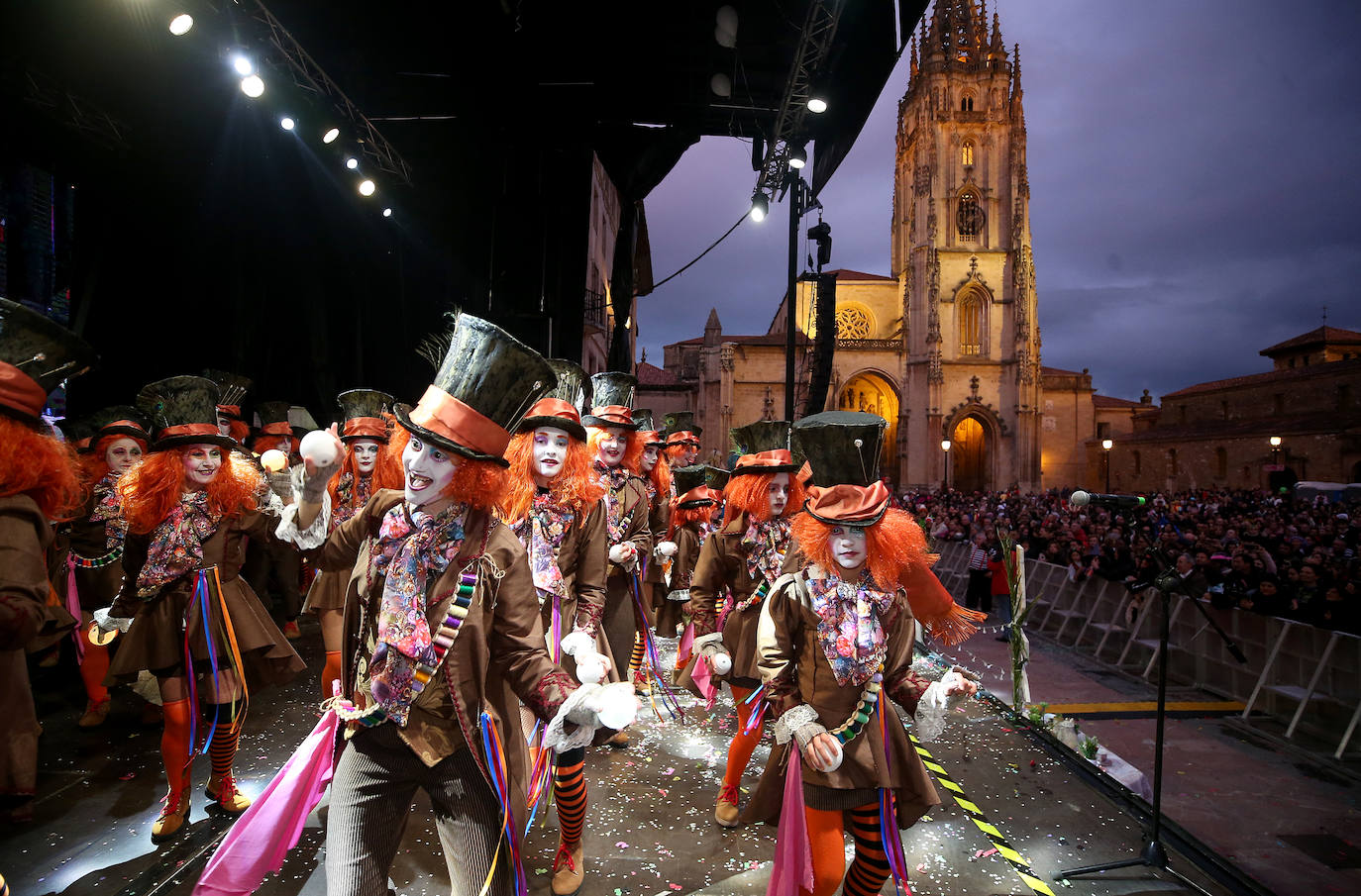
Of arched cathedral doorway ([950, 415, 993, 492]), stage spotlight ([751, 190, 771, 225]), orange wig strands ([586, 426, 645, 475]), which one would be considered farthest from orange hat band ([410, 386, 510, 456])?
arched cathedral doorway ([950, 415, 993, 492])

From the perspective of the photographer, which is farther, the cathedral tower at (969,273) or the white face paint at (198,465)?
the cathedral tower at (969,273)

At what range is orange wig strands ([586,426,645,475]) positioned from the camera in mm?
4621

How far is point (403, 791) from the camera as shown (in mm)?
2068

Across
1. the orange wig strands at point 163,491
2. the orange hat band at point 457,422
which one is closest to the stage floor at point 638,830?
the orange wig strands at point 163,491

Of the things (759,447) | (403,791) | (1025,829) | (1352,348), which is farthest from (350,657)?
(1352,348)

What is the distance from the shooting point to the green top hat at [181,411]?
11.0 ft

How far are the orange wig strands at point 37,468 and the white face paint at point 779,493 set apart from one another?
135 inches

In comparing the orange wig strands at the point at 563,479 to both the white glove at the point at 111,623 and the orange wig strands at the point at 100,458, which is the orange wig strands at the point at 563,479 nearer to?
the white glove at the point at 111,623

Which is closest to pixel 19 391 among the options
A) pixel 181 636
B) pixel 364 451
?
pixel 181 636

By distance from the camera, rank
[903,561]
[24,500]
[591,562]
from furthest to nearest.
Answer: [591,562] < [903,561] < [24,500]

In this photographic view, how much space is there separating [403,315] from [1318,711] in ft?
42.4

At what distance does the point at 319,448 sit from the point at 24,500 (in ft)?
3.07

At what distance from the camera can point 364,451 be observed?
461 cm

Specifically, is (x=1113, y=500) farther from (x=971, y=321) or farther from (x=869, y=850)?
(x=971, y=321)
